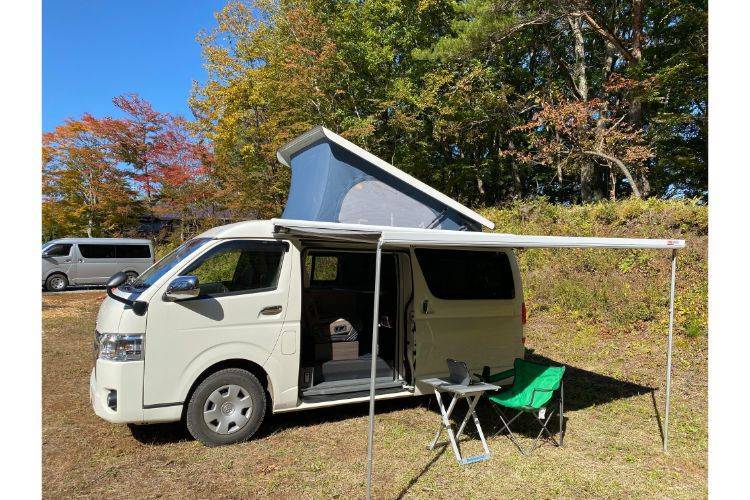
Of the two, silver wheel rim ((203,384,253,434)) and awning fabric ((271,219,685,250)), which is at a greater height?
awning fabric ((271,219,685,250))

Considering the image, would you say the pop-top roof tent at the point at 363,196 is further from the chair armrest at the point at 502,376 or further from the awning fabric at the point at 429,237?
the chair armrest at the point at 502,376

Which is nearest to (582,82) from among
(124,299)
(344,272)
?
(344,272)

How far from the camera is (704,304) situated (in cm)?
830

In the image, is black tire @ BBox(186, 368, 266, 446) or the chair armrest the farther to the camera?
the chair armrest

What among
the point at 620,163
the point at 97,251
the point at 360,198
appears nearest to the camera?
the point at 360,198

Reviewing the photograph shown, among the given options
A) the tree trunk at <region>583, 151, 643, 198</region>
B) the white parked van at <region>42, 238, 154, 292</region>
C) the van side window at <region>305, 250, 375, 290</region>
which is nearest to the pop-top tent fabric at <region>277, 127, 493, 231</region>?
the van side window at <region>305, 250, 375, 290</region>

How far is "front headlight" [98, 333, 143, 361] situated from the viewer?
152 inches

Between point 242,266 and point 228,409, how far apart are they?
133 cm

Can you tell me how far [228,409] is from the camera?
425 cm

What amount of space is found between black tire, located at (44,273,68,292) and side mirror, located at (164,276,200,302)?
628 inches

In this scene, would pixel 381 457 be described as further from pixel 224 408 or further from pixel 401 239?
pixel 401 239

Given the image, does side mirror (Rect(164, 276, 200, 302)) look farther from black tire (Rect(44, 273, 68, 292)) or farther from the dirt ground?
black tire (Rect(44, 273, 68, 292))

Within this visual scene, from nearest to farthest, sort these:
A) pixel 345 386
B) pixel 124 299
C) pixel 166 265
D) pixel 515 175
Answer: pixel 124 299
pixel 166 265
pixel 345 386
pixel 515 175

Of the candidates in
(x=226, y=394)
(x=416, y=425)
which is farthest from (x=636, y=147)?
(x=226, y=394)
